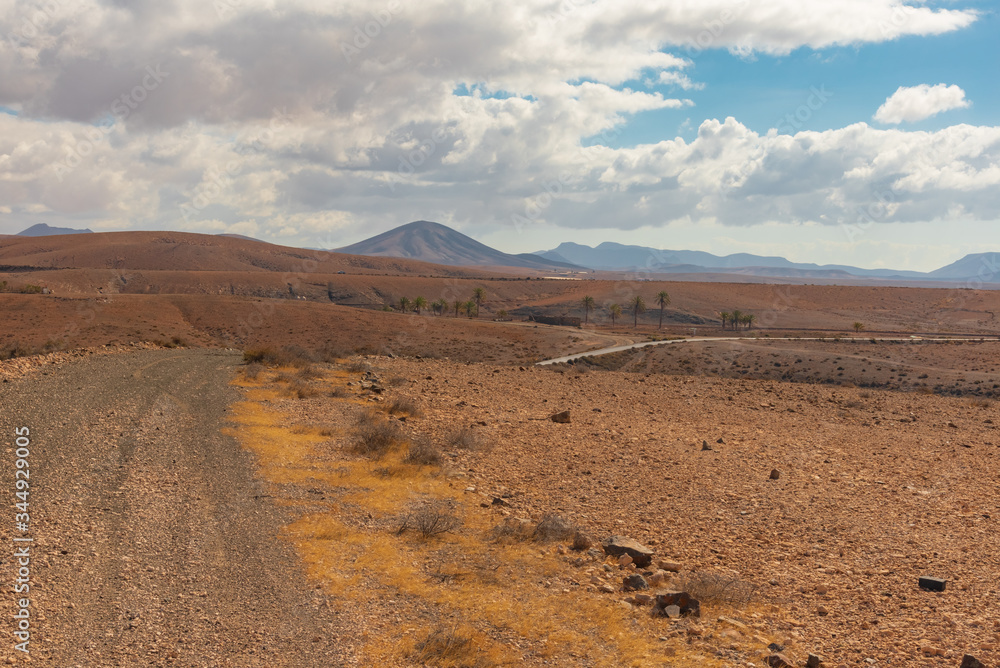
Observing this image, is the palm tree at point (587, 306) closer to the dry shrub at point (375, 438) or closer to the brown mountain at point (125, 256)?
the brown mountain at point (125, 256)

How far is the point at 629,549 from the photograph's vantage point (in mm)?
11320

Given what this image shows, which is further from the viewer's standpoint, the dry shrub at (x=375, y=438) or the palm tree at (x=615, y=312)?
the palm tree at (x=615, y=312)

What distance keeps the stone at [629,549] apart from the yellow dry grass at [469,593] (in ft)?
3.39

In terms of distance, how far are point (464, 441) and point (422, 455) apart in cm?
252

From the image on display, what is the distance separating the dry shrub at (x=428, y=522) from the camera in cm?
1179

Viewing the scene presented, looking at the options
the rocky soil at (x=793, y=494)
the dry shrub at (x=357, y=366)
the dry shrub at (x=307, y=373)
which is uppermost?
the dry shrub at (x=307, y=373)

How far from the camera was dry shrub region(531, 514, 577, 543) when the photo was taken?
39.3 ft

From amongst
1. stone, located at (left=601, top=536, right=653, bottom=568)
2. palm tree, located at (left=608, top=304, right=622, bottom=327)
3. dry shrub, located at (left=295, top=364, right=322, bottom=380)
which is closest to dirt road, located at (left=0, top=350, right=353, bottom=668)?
stone, located at (left=601, top=536, right=653, bottom=568)

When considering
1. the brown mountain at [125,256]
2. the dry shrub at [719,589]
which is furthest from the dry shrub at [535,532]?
the brown mountain at [125,256]

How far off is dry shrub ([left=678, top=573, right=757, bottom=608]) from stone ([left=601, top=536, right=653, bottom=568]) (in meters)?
0.85

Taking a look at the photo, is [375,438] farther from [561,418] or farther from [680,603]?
[680,603]

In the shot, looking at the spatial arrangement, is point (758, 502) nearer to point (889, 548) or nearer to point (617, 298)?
point (889, 548)

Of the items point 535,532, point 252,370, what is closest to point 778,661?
point 535,532

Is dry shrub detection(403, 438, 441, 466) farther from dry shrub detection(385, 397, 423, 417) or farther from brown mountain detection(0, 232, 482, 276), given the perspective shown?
brown mountain detection(0, 232, 482, 276)
